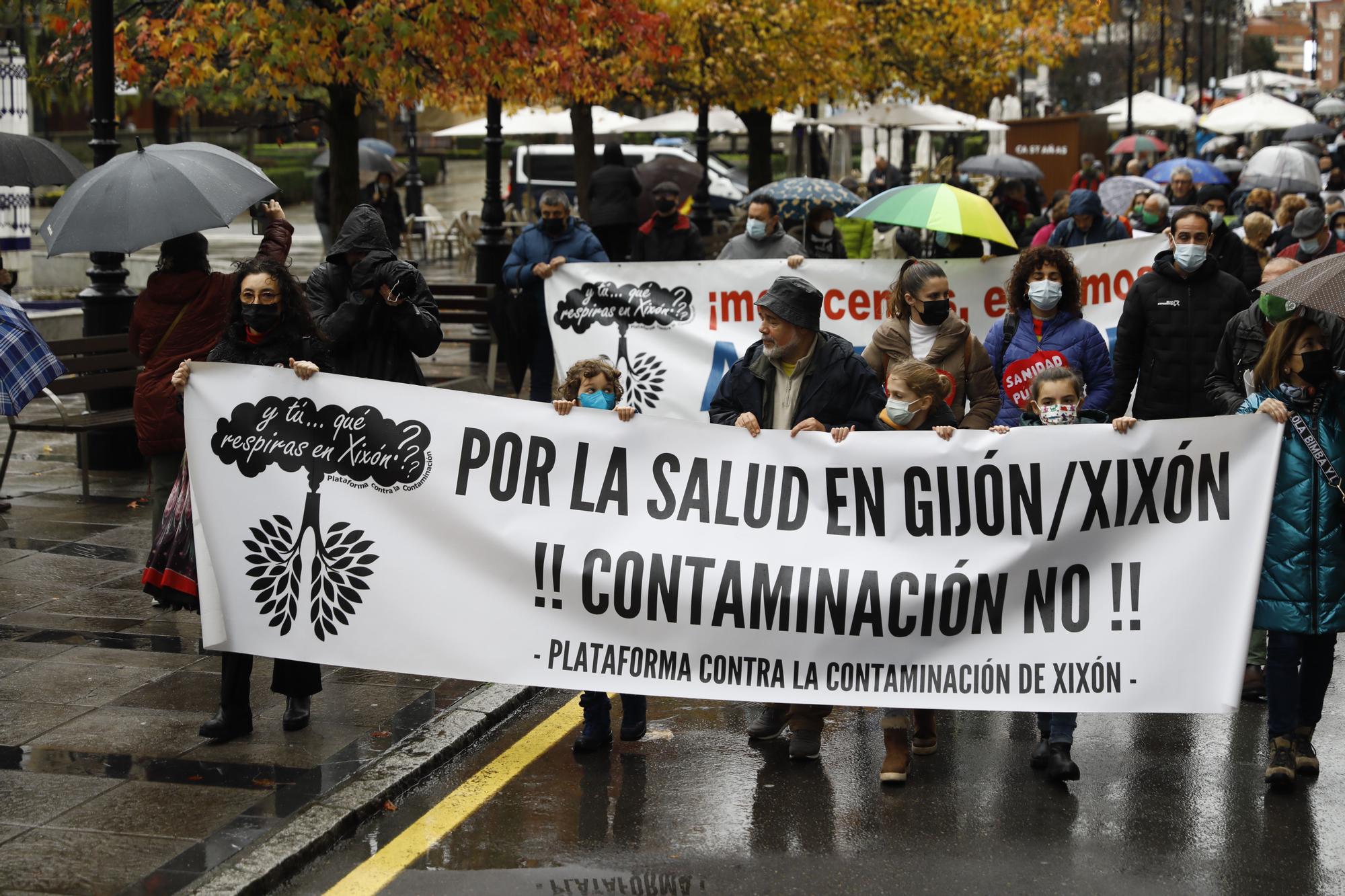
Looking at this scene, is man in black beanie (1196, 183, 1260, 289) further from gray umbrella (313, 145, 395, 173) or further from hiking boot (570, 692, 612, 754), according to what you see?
gray umbrella (313, 145, 395, 173)

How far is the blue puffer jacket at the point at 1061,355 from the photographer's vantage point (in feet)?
25.8

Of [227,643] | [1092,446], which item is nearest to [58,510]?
[227,643]

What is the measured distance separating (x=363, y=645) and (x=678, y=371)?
16.1 feet

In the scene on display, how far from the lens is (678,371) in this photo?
10688 millimetres

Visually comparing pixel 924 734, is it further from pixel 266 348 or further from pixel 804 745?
pixel 266 348

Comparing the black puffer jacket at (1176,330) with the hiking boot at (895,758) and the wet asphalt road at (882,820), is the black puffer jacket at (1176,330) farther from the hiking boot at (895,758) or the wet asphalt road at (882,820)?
the hiking boot at (895,758)

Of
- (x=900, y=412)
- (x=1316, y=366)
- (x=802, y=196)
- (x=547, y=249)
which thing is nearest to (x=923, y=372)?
(x=900, y=412)

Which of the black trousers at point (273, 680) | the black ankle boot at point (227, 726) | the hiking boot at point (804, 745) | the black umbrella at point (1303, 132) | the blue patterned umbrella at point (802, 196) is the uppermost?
the black umbrella at point (1303, 132)

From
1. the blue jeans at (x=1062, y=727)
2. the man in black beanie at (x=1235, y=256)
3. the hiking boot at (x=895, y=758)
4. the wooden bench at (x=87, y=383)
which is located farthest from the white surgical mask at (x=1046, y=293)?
the wooden bench at (x=87, y=383)

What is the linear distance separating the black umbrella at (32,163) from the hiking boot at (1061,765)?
741 centimetres

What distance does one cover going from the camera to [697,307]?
1070 cm

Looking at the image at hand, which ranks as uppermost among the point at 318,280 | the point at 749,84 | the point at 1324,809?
the point at 749,84

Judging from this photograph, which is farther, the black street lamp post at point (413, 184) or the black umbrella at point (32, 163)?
the black street lamp post at point (413, 184)

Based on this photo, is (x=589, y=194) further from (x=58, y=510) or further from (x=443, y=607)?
(x=443, y=607)
